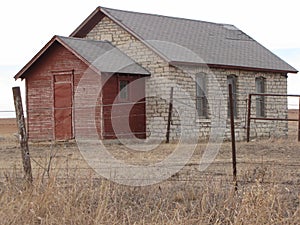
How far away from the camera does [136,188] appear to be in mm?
9172

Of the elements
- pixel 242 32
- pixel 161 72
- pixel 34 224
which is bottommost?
pixel 34 224

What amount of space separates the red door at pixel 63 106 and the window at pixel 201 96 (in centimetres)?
474

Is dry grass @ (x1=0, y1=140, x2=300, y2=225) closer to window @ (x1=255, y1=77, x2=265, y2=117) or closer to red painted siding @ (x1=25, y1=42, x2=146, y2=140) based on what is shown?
red painted siding @ (x1=25, y1=42, x2=146, y2=140)

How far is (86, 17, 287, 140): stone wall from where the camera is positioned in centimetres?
2397

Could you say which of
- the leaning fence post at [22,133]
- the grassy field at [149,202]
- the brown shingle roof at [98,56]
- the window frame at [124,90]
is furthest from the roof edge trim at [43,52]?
the grassy field at [149,202]

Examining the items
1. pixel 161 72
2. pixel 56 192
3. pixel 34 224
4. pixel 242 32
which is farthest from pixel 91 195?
pixel 242 32

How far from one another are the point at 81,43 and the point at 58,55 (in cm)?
93

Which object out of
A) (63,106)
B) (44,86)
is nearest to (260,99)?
(63,106)

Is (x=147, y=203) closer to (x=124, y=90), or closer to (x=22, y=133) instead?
(x=22, y=133)

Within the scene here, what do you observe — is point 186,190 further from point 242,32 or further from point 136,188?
point 242,32

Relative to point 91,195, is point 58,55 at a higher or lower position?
higher

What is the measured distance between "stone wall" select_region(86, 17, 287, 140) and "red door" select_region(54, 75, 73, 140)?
2750mm

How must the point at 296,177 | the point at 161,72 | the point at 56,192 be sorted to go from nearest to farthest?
the point at 56,192 < the point at 296,177 < the point at 161,72

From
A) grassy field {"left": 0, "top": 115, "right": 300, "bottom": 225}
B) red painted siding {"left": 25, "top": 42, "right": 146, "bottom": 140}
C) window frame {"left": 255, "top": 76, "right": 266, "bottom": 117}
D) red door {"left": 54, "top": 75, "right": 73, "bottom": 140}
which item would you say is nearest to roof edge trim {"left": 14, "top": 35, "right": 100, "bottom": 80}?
red painted siding {"left": 25, "top": 42, "right": 146, "bottom": 140}
